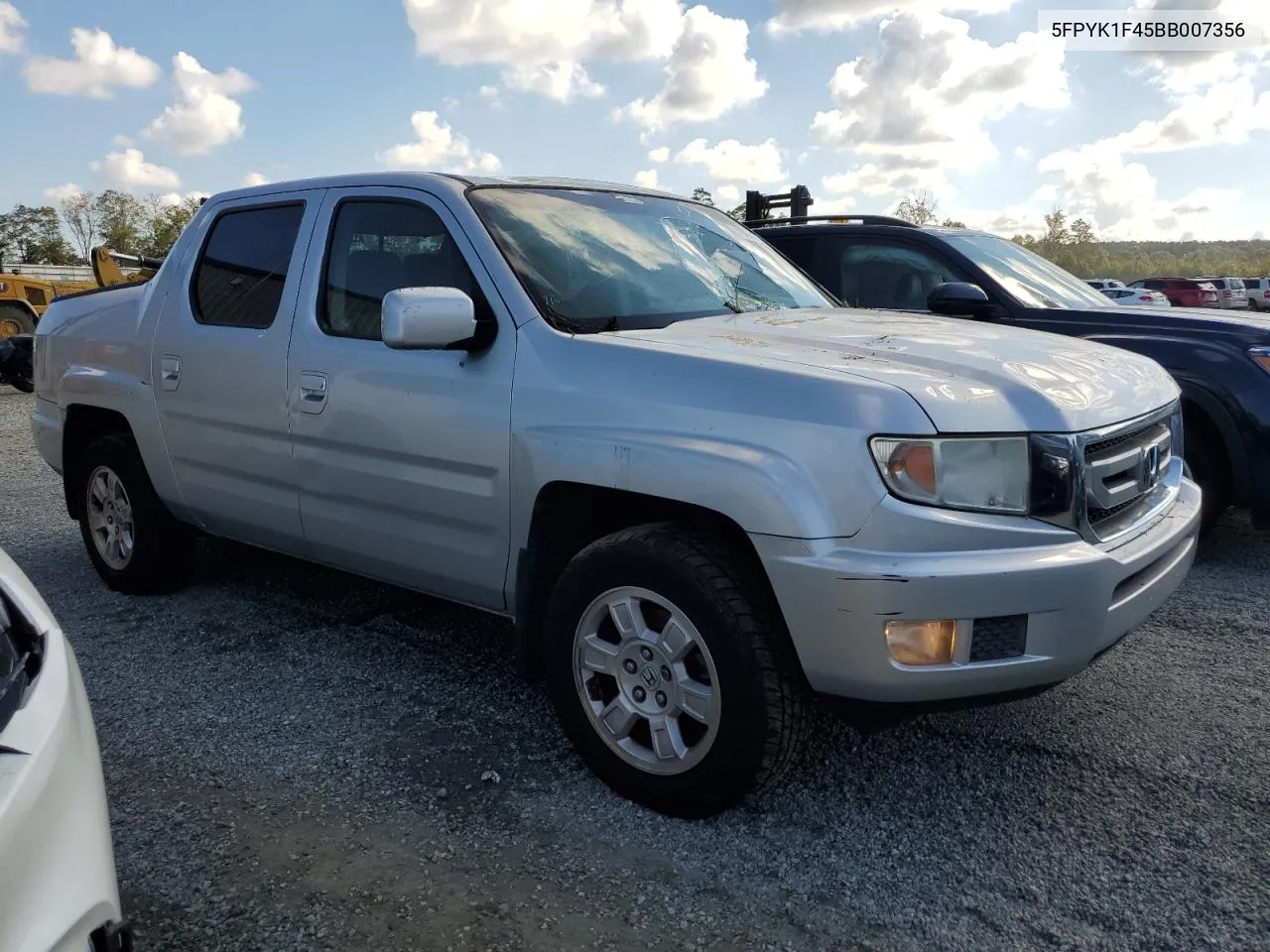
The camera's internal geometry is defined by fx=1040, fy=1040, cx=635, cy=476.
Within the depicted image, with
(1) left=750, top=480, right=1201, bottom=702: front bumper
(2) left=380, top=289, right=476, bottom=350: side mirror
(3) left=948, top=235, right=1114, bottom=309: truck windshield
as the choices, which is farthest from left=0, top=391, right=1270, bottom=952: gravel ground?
(3) left=948, top=235, right=1114, bottom=309: truck windshield

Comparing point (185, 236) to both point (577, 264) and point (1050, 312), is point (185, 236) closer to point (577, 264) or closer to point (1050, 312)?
point (577, 264)

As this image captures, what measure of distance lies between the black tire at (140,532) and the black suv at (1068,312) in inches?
145

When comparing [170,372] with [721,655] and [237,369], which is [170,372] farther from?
[721,655]

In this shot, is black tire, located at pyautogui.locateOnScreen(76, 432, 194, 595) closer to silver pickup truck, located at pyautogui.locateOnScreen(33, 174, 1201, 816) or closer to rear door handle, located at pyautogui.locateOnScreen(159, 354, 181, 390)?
silver pickup truck, located at pyautogui.locateOnScreen(33, 174, 1201, 816)

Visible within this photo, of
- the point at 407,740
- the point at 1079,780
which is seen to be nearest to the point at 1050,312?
the point at 1079,780

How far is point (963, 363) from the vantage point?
275 centimetres

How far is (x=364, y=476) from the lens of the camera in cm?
355

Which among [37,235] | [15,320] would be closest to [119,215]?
[37,235]

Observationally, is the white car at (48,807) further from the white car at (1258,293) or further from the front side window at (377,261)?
the white car at (1258,293)

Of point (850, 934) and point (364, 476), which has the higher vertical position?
point (364, 476)

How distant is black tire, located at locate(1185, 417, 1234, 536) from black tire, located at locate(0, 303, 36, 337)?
57.1ft

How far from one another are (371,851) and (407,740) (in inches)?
25.7

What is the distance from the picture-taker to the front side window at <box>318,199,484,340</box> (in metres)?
3.47

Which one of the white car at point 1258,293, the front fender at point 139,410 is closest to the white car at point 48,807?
the front fender at point 139,410
